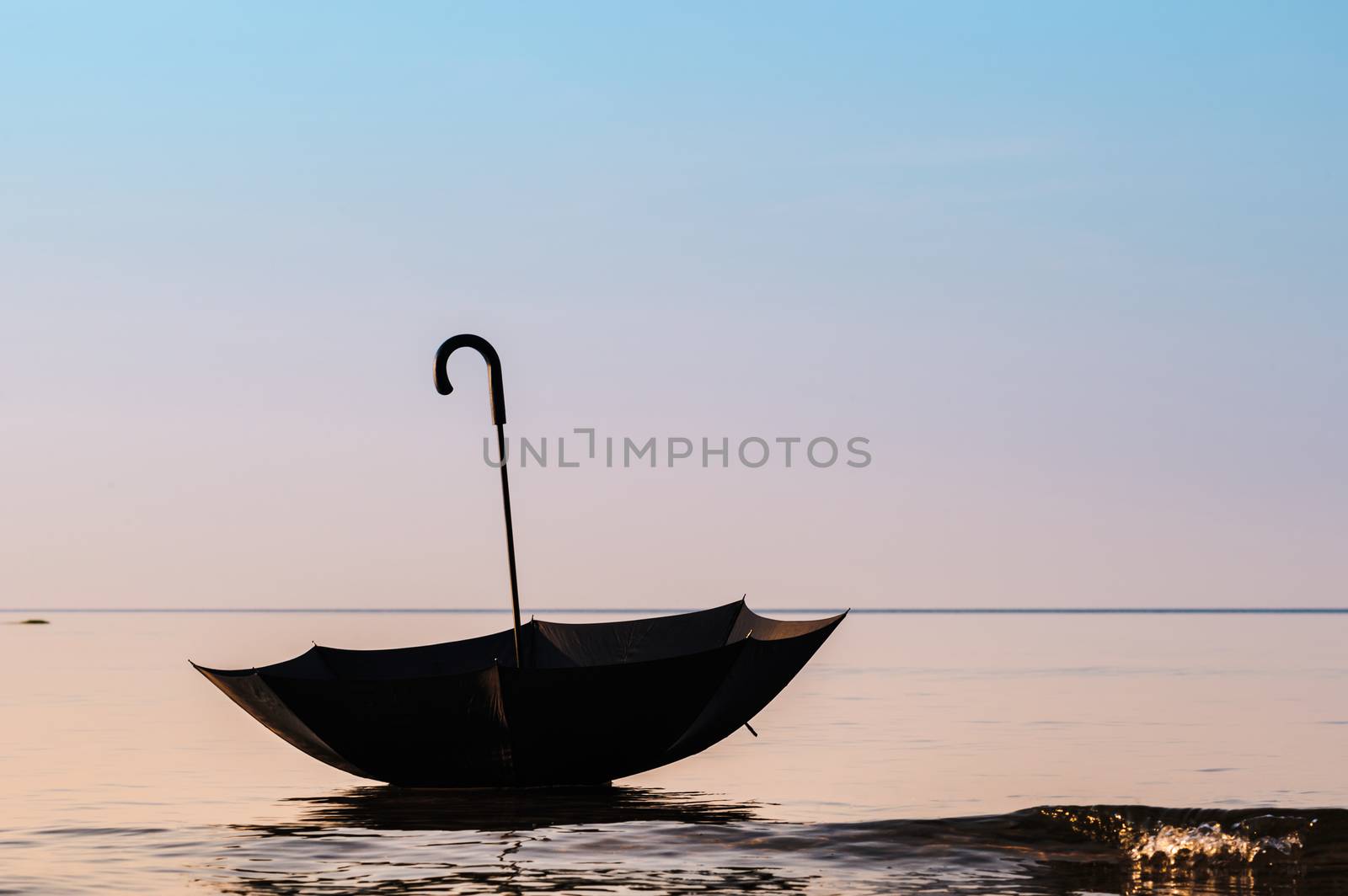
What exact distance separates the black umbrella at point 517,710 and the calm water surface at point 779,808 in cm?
44

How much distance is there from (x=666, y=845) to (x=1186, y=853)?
4.17m

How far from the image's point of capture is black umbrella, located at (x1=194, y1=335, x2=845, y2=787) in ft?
50.6

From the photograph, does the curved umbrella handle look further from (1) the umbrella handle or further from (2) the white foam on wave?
(2) the white foam on wave

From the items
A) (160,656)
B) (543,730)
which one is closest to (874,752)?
(543,730)

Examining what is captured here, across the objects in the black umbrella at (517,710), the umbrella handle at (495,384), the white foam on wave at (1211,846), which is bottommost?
the white foam on wave at (1211,846)

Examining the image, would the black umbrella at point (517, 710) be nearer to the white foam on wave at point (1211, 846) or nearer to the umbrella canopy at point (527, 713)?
the umbrella canopy at point (527, 713)

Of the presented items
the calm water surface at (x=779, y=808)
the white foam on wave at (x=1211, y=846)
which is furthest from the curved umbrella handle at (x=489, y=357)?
the white foam on wave at (x=1211, y=846)

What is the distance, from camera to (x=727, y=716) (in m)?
16.1

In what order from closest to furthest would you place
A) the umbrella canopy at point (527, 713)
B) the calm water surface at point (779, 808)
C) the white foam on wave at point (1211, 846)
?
the calm water surface at point (779, 808) < the white foam on wave at point (1211, 846) < the umbrella canopy at point (527, 713)

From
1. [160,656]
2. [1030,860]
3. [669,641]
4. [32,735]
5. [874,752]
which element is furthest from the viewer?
[160,656]

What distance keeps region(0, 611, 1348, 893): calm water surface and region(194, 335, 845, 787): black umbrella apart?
445 millimetres

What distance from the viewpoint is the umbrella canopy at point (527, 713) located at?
15.4m

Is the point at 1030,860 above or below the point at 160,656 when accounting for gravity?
below

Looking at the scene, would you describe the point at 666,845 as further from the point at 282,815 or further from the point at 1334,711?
the point at 1334,711
